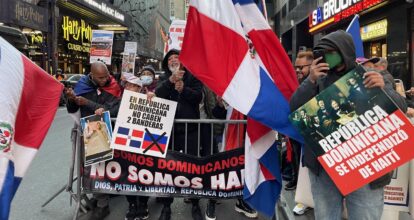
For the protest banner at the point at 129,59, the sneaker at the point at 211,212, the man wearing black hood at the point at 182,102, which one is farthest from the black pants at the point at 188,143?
the protest banner at the point at 129,59

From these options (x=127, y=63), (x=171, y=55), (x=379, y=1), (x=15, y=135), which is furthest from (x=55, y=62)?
(x=15, y=135)

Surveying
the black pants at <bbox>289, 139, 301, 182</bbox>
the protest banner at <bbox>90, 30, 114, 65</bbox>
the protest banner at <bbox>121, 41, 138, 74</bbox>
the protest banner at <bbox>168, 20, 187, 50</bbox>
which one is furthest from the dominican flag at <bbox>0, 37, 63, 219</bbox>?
the protest banner at <bbox>121, 41, 138, 74</bbox>

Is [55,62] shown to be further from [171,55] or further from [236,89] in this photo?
[236,89]

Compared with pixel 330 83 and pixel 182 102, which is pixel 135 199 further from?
pixel 330 83

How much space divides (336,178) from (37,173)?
5.93 metres

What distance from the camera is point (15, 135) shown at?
3.00 m

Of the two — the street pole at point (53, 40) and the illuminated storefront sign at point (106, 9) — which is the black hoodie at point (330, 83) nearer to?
the street pole at point (53, 40)

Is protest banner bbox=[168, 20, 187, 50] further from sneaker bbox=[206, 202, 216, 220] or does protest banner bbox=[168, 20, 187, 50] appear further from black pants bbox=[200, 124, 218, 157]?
sneaker bbox=[206, 202, 216, 220]

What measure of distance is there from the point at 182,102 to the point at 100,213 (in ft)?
5.56

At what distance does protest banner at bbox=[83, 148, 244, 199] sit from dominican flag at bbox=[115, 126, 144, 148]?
0.14 m

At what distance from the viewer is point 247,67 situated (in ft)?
11.8

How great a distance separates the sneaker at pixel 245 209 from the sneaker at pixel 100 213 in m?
1.65

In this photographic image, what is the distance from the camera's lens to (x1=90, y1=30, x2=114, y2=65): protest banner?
32.8ft

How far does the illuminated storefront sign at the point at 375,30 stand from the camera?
1373 centimetres
